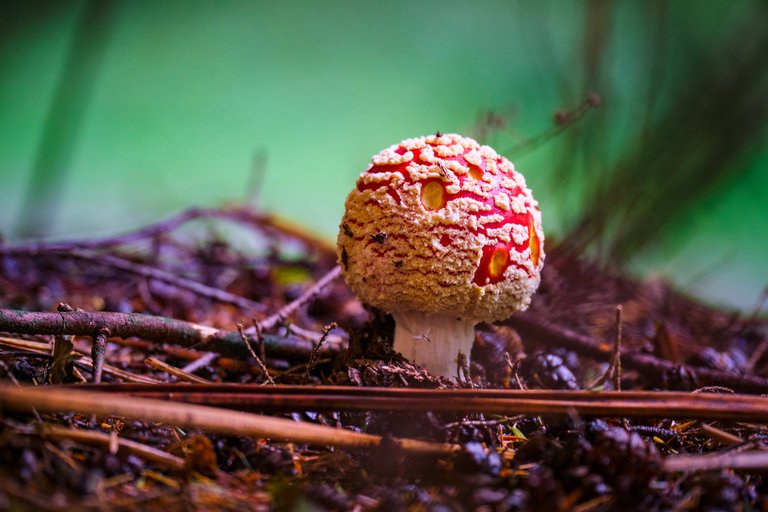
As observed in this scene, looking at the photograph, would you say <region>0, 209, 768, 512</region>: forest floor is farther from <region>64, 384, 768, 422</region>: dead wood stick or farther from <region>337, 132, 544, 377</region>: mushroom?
<region>337, 132, 544, 377</region>: mushroom

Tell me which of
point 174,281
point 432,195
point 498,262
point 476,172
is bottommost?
point 174,281

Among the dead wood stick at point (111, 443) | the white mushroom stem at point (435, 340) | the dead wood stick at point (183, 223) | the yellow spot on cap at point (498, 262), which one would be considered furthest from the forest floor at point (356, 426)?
the dead wood stick at point (183, 223)

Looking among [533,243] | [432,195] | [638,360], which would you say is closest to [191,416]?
[432,195]

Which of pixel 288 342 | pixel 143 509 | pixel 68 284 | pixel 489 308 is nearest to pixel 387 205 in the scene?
pixel 489 308

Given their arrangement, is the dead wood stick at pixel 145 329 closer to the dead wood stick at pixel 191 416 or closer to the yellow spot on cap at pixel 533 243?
the dead wood stick at pixel 191 416

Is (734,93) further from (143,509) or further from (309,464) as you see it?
(143,509)

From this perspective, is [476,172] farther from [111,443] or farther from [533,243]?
[111,443]
